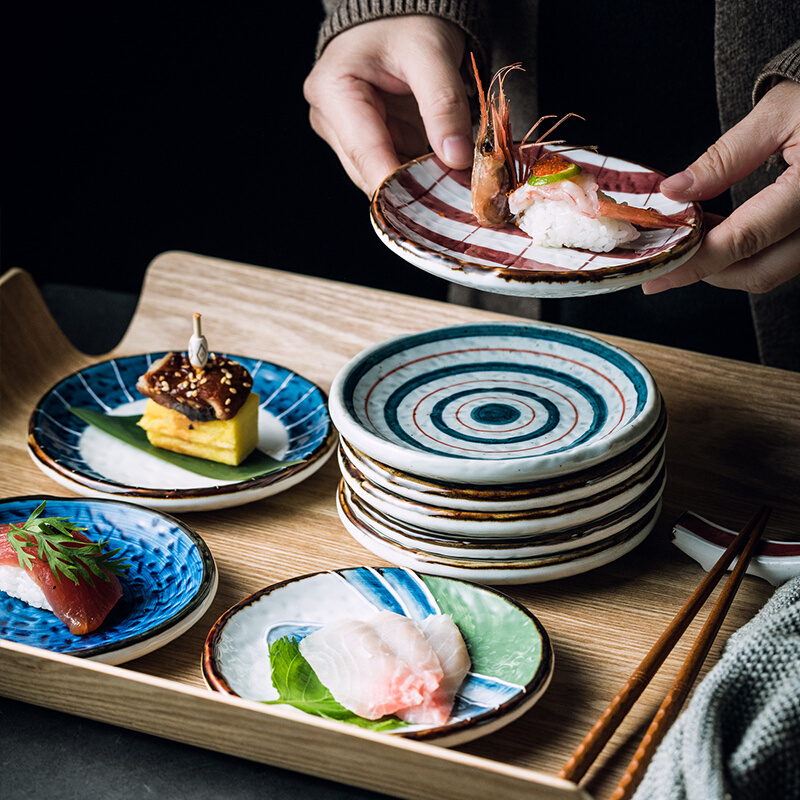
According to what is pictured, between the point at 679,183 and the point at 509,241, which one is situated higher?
the point at 679,183

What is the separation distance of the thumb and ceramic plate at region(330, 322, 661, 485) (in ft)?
0.92

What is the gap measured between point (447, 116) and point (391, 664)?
90 centimetres

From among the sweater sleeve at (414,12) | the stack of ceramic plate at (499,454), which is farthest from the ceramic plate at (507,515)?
the sweater sleeve at (414,12)

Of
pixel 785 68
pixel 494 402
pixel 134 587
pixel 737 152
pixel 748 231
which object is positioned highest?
pixel 785 68

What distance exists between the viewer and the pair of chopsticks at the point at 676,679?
2.96ft

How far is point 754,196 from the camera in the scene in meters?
1.44

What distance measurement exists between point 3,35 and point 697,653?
3.41 metres

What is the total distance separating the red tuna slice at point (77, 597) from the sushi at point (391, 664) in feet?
0.88

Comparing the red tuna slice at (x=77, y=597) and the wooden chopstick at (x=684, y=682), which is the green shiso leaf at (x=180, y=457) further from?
the wooden chopstick at (x=684, y=682)

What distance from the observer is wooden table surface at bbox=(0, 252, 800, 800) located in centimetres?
94

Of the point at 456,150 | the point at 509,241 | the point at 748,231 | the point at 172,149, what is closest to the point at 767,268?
the point at 748,231

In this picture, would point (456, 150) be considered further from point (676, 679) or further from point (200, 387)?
point (676, 679)

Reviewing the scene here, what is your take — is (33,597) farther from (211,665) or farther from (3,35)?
(3,35)

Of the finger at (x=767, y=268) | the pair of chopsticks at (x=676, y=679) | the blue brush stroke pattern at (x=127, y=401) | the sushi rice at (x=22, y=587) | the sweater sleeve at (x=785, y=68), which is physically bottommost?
the sushi rice at (x=22, y=587)
